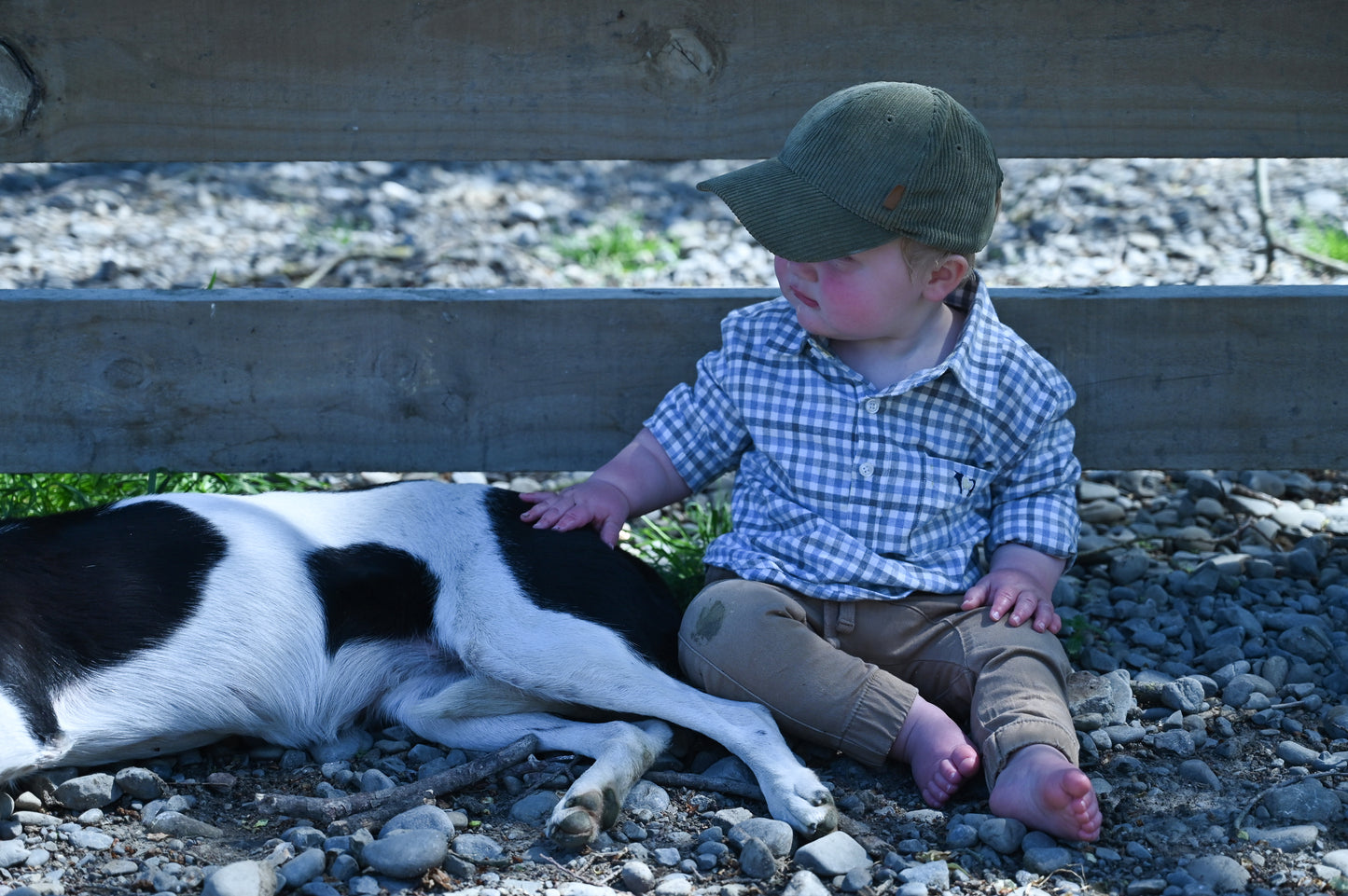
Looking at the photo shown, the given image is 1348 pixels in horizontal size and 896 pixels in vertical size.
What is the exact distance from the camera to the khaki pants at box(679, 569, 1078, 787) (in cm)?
257

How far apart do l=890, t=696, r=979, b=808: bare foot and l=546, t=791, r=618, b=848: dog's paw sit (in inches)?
23.7

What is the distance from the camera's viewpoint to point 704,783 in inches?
103

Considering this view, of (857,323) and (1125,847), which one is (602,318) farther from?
(1125,847)

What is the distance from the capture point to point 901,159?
8.47 feet

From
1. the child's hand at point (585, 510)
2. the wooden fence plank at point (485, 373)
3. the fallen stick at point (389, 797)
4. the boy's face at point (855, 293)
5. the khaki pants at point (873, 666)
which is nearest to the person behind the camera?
the fallen stick at point (389, 797)

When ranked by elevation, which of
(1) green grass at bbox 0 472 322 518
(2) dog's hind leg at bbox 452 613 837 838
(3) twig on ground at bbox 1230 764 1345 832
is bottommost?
(3) twig on ground at bbox 1230 764 1345 832

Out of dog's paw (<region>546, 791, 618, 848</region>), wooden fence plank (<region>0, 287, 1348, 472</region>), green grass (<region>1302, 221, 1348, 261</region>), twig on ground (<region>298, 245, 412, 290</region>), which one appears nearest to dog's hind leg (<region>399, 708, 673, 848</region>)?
dog's paw (<region>546, 791, 618, 848</region>)

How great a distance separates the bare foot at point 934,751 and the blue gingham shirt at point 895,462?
0.29 m

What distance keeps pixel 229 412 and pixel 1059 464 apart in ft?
6.55

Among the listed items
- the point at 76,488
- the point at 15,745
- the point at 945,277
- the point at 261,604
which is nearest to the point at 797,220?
the point at 945,277

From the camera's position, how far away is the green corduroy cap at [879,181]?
2.59 m

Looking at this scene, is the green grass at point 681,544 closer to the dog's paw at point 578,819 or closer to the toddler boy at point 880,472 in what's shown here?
the toddler boy at point 880,472

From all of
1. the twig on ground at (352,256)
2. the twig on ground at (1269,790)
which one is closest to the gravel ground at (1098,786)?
the twig on ground at (1269,790)

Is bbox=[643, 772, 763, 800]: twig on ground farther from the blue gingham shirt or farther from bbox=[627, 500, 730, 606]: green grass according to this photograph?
bbox=[627, 500, 730, 606]: green grass
